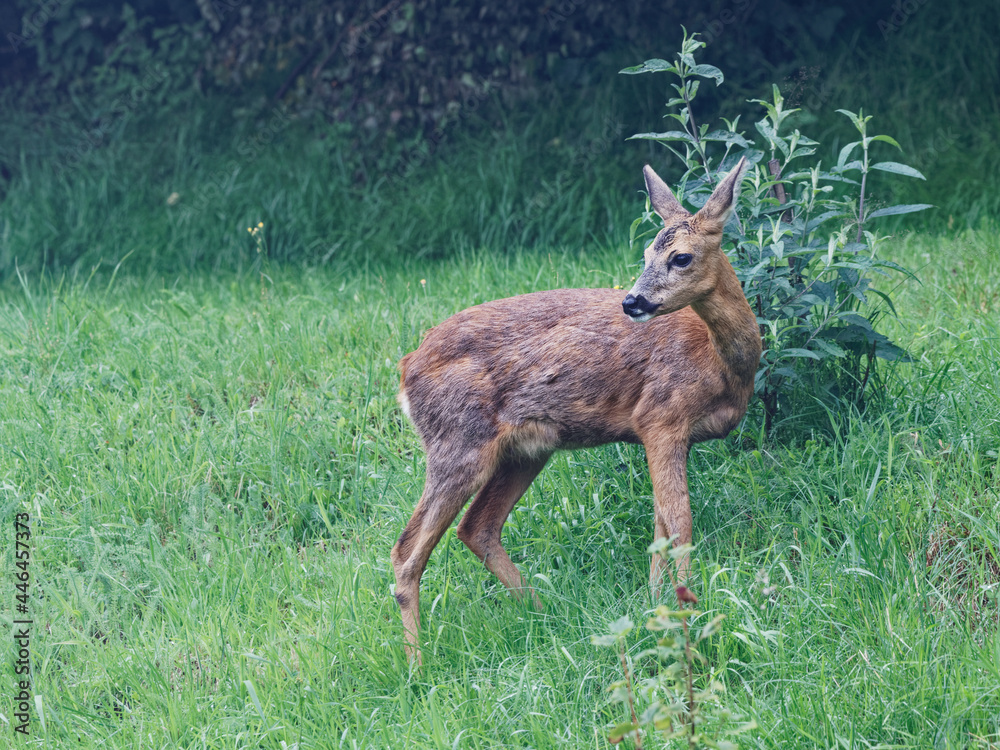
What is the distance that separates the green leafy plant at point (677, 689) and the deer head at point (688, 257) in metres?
0.95

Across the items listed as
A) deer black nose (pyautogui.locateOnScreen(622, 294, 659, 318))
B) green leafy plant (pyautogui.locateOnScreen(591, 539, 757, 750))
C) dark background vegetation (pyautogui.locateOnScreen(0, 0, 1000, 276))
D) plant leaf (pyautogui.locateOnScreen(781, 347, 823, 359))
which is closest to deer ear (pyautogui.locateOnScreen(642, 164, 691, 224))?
deer black nose (pyautogui.locateOnScreen(622, 294, 659, 318))

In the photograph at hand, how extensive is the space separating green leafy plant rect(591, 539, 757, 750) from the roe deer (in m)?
0.54

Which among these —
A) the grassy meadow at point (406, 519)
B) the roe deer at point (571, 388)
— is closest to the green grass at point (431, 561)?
the grassy meadow at point (406, 519)

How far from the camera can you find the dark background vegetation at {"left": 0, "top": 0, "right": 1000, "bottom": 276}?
794cm

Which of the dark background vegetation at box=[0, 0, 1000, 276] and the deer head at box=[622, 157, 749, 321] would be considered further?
the dark background vegetation at box=[0, 0, 1000, 276]

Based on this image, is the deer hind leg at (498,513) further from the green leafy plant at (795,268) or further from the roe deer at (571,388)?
the green leafy plant at (795,268)

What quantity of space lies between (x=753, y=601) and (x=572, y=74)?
6.21 meters

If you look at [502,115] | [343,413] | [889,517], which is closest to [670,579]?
[889,517]

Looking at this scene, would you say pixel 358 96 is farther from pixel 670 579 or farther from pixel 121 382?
pixel 670 579

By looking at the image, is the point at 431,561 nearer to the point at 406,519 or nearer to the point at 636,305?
the point at 406,519

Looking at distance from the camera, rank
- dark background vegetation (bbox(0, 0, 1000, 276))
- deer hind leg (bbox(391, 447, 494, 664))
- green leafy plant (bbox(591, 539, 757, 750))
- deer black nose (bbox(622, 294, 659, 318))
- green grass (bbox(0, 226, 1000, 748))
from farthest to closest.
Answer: dark background vegetation (bbox(0, 0, 1000, 276)) < deer hind leg (bbox(391, 447, 494, 664)) < deer black nose (bbox(622, 294, 659, 318)) < green grass (bbox(0, 226, 1000, 748)) < green leafy plant (bbox(591, 539, 757, 750))

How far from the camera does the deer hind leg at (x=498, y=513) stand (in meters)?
4.02

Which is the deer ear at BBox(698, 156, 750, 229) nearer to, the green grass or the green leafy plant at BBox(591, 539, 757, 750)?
the green grass

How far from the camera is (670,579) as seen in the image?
366cm
